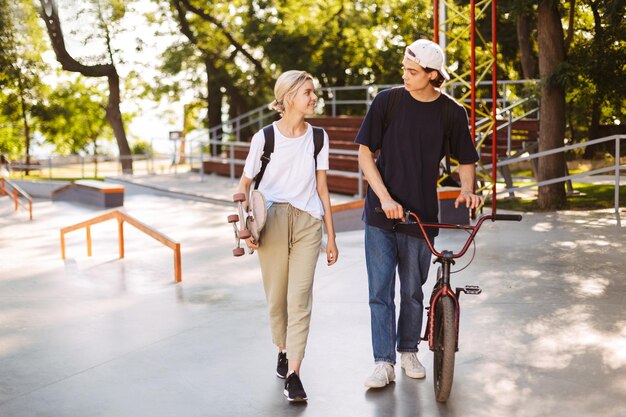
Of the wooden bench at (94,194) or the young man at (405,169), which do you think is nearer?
the young man at (405,169)

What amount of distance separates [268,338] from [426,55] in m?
2.63

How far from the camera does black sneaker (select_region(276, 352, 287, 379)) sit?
5609 millimetres

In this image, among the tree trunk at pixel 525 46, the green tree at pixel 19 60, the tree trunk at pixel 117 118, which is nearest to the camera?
the tree trunk at pixel 525 46

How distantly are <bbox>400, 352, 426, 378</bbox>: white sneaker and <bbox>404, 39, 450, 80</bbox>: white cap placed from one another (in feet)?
5.60

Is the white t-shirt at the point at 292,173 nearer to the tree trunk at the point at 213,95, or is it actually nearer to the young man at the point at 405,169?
the young man at the point at 405,169

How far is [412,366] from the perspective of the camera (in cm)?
554

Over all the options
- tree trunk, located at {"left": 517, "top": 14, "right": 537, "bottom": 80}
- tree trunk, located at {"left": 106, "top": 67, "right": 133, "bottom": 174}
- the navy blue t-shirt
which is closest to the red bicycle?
the navy blue t-shirt

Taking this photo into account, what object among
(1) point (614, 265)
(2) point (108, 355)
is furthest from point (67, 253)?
(1) point (614, 265)

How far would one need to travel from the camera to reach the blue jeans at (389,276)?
17.3 feet

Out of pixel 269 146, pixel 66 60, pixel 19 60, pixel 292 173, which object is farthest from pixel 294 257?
pixel 19 60

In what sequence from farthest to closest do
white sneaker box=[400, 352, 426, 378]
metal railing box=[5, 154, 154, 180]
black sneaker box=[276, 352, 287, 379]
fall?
1. metal railing box=[5, 154, 154, 180]
2. black sneaker box=[276, 352, 287, 379]
3. white sneaker box=[400, 352, 426, 378]

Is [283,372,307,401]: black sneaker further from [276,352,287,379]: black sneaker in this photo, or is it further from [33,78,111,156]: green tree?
[33,78,111,156]: green tree

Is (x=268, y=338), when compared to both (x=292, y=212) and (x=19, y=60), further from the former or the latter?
(x=19, y=60)

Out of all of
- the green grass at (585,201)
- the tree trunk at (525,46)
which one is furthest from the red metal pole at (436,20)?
the tree trunk at (525,46)
